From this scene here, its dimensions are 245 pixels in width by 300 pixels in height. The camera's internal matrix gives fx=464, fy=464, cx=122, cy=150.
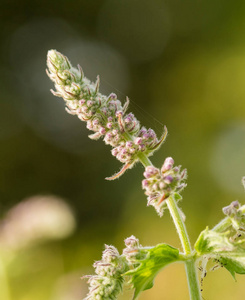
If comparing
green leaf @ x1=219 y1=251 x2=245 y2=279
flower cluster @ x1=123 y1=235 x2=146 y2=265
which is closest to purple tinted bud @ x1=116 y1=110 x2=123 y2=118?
flower cluster @ x1=123 y1=235 x2=146 y2=265

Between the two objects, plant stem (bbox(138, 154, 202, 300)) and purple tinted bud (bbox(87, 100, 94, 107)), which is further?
purple tinted bud (bbox(87, 100, 94, 107))

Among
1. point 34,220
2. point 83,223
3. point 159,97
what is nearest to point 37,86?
point 159,97

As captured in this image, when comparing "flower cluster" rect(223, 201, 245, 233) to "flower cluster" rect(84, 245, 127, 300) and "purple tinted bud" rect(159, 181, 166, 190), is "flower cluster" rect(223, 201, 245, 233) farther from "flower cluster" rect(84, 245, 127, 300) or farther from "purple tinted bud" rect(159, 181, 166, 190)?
"flower cluster" rect(84, 245, 127, 300)

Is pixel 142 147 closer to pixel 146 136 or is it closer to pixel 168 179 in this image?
pixel 146 136

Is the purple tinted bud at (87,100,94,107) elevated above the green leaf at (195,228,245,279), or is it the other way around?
the purple tinted bud at (87,100,94,107)

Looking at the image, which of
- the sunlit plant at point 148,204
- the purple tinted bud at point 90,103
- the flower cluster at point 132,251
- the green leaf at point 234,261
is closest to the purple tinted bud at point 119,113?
the sunlit plant at point 148,204
